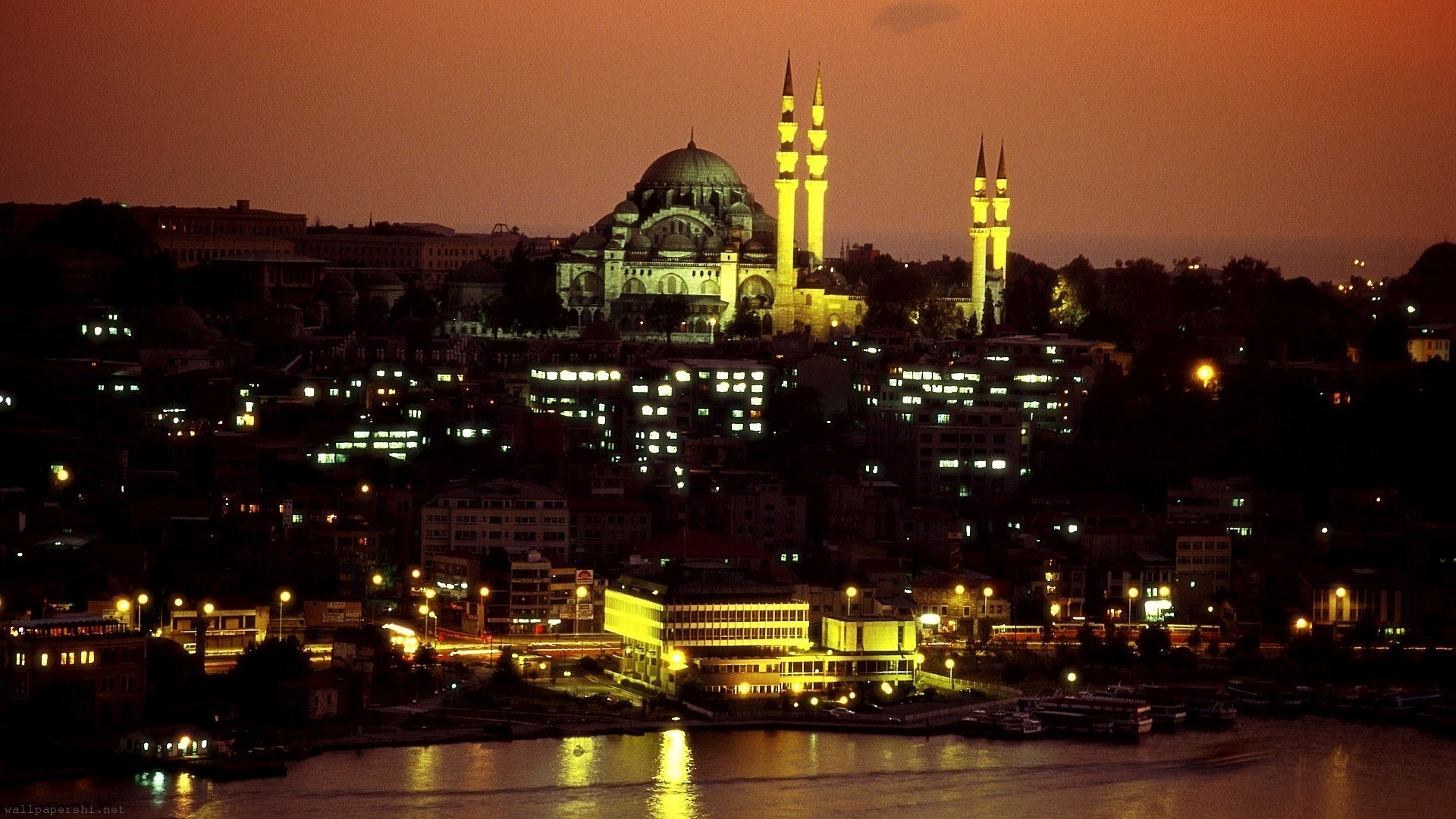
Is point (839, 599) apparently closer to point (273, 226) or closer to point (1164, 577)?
point (1164, 577)

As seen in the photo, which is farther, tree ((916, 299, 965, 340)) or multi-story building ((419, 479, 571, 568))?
tree ((916, 299, 965, 340))

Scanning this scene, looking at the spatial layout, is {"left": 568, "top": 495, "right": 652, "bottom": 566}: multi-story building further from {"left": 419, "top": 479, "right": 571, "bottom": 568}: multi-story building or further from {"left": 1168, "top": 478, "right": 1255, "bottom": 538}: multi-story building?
{"left": 1168, "top": 478, "right": 1255, "bottom": 538}: multi-story building

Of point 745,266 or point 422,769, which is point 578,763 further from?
point 745,266

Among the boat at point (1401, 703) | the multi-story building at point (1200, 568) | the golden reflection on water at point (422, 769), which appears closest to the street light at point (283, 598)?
the golden reflection on water at point (422, 769)

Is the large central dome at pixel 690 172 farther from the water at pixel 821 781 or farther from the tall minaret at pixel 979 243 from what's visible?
A: the water at pixel 821 781

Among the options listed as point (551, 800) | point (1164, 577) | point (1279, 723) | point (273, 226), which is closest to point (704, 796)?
point (551, 800)

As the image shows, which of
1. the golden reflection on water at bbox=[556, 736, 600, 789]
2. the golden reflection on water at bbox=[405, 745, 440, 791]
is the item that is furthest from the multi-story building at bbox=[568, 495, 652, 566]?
the golden reflection on water at bbox=[405, 745, 440, 791]
